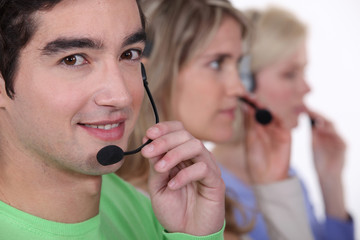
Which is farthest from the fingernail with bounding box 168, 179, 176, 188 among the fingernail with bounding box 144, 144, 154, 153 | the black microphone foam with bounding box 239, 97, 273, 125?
the black microphone foam with bounding box 239, 97, 273, 125

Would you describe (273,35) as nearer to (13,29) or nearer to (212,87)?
(212,87)

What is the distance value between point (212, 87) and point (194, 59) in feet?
0.43

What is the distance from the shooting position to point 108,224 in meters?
1.34

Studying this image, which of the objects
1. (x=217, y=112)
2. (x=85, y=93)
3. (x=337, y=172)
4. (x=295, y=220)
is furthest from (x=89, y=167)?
(x=337, y=172)

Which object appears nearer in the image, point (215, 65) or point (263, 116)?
point (215, 65)

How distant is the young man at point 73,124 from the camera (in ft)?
3.42

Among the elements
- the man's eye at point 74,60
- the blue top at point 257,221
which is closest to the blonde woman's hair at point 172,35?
the blue top at point 257,221

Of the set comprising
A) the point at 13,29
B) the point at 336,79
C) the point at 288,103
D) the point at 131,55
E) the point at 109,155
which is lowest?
the point at 336,79

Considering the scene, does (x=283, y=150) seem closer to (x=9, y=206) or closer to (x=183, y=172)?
(x=183, y=172)

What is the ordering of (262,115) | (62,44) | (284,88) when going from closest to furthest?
1. (62,44)
2. (262,115)
3. (284,88)

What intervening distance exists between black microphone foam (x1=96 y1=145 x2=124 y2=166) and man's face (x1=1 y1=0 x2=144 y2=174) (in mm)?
25

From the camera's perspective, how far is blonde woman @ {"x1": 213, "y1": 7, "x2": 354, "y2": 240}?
2561 mm

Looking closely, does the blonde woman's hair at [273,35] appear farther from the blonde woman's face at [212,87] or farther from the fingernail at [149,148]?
the fingernail at [149,148]

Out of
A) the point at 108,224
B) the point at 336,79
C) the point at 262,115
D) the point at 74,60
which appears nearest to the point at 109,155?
the point at 74,60
